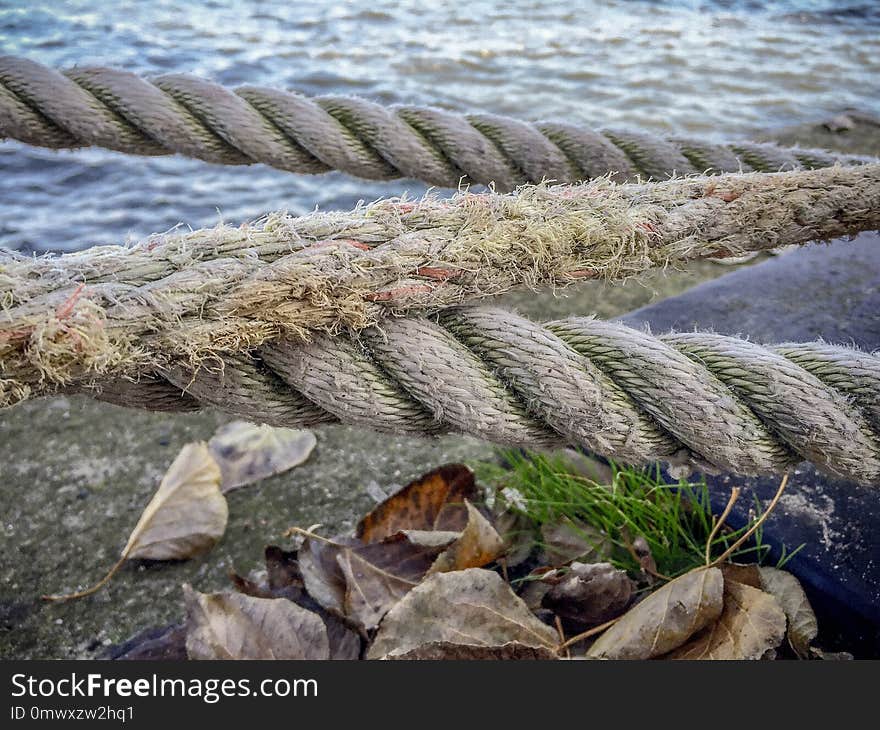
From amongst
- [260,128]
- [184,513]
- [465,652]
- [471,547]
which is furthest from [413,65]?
[465,652]

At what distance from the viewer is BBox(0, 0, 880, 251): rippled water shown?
98.2 inches

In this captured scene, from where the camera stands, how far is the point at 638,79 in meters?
3.71

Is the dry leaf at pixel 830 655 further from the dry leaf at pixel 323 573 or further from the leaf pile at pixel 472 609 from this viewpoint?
the dry leaf at pixel 323 573

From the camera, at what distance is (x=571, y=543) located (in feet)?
4.55

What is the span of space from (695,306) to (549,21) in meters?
2.76

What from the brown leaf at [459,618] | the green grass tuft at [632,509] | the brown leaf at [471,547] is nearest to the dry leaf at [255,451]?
the green grass tuft at [632,509]

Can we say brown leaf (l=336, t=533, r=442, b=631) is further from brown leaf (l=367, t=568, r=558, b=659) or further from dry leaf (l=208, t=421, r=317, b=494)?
dry leaf (l=208, t=421, r=317, b=494)

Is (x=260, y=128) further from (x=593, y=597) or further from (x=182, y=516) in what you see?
(x=593, y=597)

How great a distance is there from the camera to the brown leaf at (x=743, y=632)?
1.06 meters

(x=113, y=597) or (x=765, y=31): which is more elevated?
(x=765, y=31)

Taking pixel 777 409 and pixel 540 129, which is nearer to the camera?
pixel 777 409

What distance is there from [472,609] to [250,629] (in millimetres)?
278

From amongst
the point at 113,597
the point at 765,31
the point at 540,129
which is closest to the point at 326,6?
the point at 765,31

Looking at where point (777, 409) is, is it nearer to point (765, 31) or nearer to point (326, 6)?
point (326, 6)
